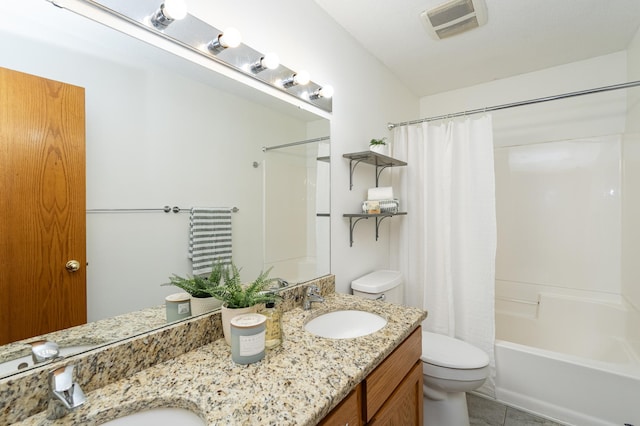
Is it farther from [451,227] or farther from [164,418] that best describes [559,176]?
[164,418]

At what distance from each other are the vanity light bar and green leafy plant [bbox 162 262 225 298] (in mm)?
811

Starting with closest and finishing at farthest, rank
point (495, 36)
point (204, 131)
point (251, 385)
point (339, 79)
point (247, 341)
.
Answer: point (251, 385)
point (247, 341)
point (204, 131)
point (339, 79)
point (495, 36)

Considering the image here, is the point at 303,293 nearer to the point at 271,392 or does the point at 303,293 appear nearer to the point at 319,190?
the point at 319,190

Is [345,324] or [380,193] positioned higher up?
[380,193]

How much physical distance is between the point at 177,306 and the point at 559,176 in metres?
2.90

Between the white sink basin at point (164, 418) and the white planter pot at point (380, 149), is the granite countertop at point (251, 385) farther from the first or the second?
the white planter pot at point (380, 149)

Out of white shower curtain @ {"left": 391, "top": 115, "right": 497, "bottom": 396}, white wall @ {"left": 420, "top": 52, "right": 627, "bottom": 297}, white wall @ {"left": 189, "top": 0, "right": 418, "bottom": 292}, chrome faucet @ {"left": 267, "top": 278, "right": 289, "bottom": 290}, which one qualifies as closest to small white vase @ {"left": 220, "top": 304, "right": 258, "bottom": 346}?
chrome faucet @ {"left": 267, "top": 278, "right": 289, "bottom": 290}

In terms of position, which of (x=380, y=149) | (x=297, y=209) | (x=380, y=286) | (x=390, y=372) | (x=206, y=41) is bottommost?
(x=390, y=372)

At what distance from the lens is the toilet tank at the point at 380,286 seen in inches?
70.2

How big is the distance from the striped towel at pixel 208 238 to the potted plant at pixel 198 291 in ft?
0.12

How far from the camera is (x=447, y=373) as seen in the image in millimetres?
1493

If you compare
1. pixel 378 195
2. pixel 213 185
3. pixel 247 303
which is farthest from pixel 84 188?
pixel 378 195

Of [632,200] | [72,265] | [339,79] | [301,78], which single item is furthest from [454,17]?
[72,265]

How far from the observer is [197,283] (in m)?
1.05
